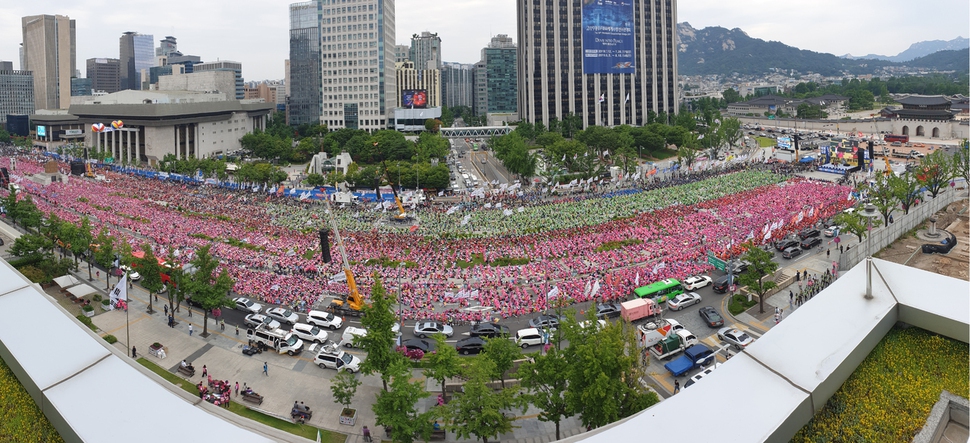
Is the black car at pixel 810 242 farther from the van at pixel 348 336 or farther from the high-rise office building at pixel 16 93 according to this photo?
the high-rise office building at pixel 16 93

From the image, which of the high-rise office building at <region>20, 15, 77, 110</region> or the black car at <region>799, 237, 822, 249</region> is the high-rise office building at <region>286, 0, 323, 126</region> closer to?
the high-rise office building at <region>20, 15, 77, 110</region>

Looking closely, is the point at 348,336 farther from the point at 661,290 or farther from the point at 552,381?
the point at 661,290

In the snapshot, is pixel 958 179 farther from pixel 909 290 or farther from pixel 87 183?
pixel 87 183

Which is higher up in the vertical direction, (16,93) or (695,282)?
(16,93)

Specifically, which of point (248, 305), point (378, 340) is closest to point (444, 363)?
point (378, 340)

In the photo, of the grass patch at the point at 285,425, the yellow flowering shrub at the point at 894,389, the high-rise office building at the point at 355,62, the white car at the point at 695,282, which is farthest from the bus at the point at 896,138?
the yellow flowering shrub at the point at 894,389
